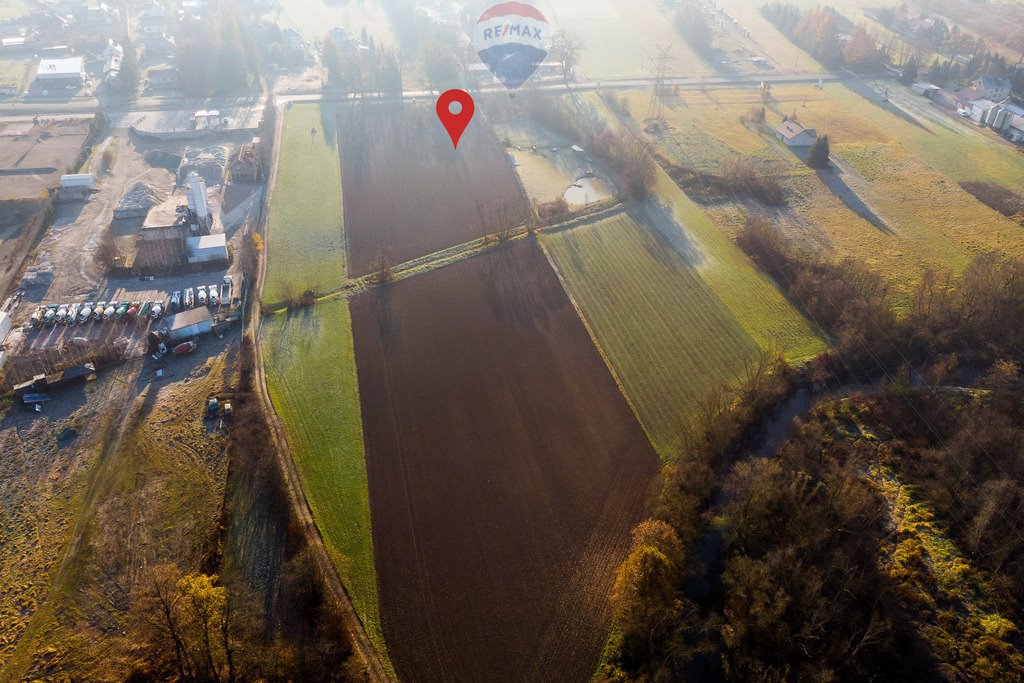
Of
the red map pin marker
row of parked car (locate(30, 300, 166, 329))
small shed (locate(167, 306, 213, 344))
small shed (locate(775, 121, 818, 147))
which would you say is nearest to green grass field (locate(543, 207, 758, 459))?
the red map pin marker

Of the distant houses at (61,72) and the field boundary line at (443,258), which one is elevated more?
the distant houses at (61,72)

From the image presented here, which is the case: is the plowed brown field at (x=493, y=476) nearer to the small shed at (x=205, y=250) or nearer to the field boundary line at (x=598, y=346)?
the field boundary line at (x=598, y=346)

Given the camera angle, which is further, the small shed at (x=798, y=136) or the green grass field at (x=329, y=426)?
the small shed at (x=798, y=136)

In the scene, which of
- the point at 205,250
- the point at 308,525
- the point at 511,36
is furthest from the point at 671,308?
the point at 205,250

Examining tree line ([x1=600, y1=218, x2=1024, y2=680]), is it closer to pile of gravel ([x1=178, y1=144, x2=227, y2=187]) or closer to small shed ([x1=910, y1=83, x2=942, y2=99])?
pile of gravel ([x1=178, y1=144, x2=227, y2=187])

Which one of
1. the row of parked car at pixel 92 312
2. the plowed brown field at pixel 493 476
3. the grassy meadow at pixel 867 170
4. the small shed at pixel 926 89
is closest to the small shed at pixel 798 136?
the grassy meadow at pixel 867 170
